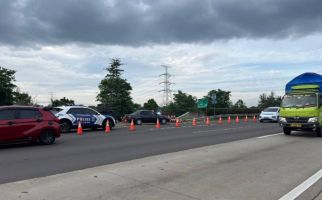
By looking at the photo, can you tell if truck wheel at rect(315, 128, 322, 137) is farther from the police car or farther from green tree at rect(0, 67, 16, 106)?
green tree at rect(0, 67, 16, 106)

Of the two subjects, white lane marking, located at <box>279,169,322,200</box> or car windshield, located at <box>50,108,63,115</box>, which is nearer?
white lane marking, located at <box>279,169,322,200</box>

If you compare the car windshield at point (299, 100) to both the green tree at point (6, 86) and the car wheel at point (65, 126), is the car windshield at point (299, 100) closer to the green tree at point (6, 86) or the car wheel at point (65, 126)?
the car wheel at point (65, 126)

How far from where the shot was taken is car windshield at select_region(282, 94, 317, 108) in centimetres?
1884

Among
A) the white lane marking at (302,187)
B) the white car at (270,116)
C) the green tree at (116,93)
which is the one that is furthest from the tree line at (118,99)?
the white lane marking at (302,187)

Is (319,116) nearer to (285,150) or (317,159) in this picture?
(285,150)

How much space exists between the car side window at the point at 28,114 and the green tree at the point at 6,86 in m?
34.3

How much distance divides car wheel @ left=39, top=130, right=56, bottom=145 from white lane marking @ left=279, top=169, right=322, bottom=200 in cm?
1001

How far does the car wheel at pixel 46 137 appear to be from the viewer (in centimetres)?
1530

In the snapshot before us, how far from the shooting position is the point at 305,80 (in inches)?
807

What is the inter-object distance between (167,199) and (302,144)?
10.7 metres

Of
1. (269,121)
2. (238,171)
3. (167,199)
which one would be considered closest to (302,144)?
(238,171)

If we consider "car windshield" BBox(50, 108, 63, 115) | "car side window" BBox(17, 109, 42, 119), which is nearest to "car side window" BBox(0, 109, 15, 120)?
"car side window" BBox(17, 109, 42, 119)

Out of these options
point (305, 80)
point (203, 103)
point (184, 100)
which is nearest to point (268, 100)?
point (184, 100)

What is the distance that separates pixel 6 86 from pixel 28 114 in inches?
1499
